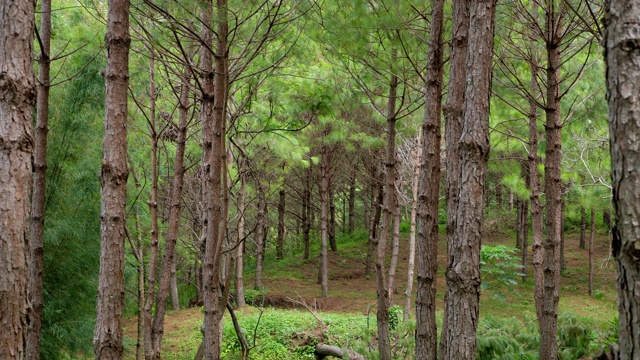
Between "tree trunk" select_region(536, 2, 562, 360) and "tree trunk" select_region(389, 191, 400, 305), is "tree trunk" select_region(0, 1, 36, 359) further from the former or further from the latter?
"tree trunk" select_region(389, 191, 400, 305)

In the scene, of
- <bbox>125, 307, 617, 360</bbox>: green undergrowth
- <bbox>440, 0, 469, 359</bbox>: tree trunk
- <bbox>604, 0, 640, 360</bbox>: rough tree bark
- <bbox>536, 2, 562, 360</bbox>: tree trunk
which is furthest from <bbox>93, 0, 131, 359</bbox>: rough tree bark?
<bbox>536, 2, 562, 360</bbox>: tree trunk

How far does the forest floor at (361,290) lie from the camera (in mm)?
14477

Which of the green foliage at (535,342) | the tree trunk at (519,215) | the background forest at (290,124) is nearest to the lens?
the background forest at (290,124)

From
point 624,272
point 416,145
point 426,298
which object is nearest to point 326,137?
point 416,145

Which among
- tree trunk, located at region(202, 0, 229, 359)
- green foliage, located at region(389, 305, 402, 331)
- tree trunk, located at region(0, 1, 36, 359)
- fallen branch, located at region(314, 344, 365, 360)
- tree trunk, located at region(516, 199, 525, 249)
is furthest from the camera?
tree trunk, located at region(516, 199, 525, 249)

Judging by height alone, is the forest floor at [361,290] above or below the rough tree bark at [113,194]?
below

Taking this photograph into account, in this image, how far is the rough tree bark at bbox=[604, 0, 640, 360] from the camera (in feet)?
6.35

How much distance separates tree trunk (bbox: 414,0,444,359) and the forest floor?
23.5 feet

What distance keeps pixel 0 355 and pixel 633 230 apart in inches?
124

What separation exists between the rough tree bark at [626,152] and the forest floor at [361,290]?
10.3m

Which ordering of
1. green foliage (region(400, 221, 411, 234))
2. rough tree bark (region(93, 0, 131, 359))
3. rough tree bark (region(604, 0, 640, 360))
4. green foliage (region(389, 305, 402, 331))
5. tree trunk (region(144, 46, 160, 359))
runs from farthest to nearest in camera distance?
green foliage (region(400, 221, 411, 234)) < green foliage (region(389, 305, 402, 331)) < tree trunk (region(144, 46, 160, 359)) < rough tree bark (region(93, 0, 131, 359)) < rough tree bark (region(604, 0, 640, 360))

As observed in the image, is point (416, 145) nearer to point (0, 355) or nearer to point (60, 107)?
point (60, 107)

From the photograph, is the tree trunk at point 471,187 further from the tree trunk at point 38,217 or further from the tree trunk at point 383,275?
the tree trunk at point 38,217

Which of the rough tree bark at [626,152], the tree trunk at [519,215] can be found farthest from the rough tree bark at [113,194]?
the tree trunk at [519,215]
